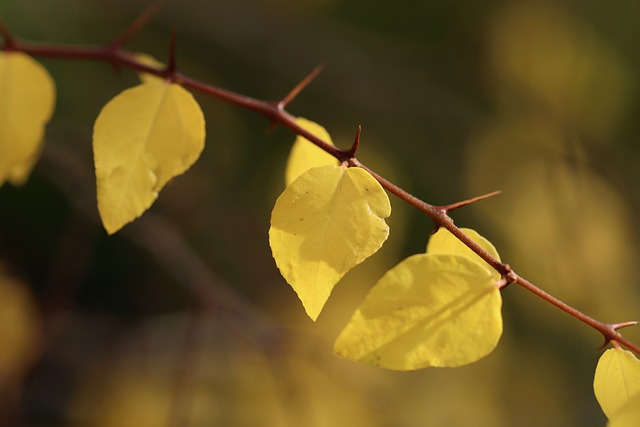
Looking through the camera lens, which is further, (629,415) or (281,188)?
(281,188)

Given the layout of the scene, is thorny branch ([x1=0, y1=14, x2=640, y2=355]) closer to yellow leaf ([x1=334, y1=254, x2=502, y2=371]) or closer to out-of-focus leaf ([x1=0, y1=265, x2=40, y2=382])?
yellow leaf ([x1=334, y1=254, x2=502, y2=371])

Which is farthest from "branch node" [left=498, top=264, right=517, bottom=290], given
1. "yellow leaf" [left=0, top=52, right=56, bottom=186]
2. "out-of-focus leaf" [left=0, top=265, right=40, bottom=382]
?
"out-of-focus leaf" [left=0, top=265, right=40, bottom=382]

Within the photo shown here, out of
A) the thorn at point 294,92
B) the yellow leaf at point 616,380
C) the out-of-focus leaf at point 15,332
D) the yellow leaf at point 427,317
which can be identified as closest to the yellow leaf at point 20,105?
the thorn at point 294,92

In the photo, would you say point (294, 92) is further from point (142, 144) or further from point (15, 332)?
point (15, 332)

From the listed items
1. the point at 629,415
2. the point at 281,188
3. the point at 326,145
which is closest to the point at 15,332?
the point at 281,188

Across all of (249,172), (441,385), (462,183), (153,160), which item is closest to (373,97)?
(462,183)

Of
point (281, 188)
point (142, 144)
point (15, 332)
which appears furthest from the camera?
point (281, 188)

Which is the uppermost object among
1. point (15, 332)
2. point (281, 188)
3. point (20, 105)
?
point (20, 105)
